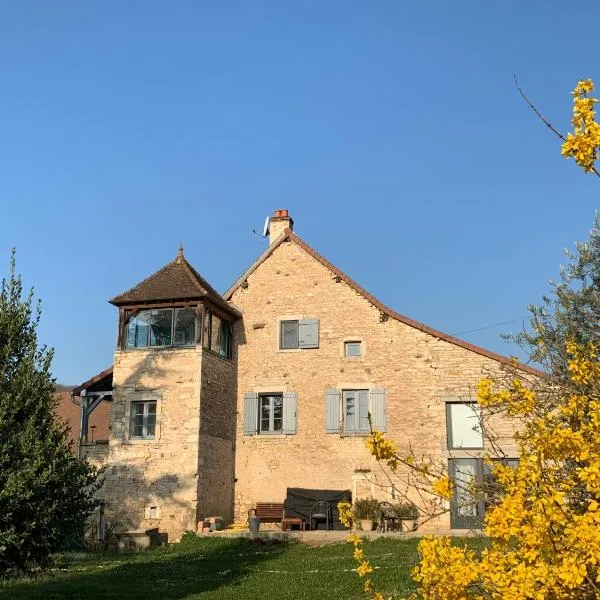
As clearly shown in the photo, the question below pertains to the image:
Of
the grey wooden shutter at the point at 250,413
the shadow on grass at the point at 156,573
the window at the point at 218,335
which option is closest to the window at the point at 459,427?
the grey wooden shutter at the point at 250,413

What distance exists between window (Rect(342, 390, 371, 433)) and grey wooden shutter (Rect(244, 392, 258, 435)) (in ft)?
8.07

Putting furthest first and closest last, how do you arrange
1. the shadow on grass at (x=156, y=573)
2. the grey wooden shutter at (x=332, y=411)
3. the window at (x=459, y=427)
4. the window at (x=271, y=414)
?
1. the window at (x=271, y=414)
2. the grey wooden shutter at (x=332, y=411)
3. the window at (x=459, y=427)
4. the shadow on grass at (x=156, y=573)

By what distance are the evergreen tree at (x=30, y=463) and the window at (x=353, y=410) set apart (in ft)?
29.6

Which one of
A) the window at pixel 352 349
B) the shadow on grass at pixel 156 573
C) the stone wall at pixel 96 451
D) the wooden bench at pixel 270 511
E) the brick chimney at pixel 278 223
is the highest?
the brick chimney at pixel 278 223

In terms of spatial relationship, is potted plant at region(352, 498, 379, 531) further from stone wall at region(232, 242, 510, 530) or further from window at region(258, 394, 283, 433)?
window at region(258, 394, 283, 433)

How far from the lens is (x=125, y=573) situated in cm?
1231

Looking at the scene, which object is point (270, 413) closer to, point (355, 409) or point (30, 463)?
point (355, 409)

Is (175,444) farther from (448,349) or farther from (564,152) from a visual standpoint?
(564,152)

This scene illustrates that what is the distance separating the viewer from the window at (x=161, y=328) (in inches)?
706

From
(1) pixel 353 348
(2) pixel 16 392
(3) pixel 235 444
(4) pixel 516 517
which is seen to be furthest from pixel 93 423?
(4) pixel 516 517

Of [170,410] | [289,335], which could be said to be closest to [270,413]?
[289,335]

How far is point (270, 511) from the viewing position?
17.7 m

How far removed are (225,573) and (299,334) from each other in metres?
8.37

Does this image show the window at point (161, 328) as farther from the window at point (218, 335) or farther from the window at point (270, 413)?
the window at point (270, 413)
